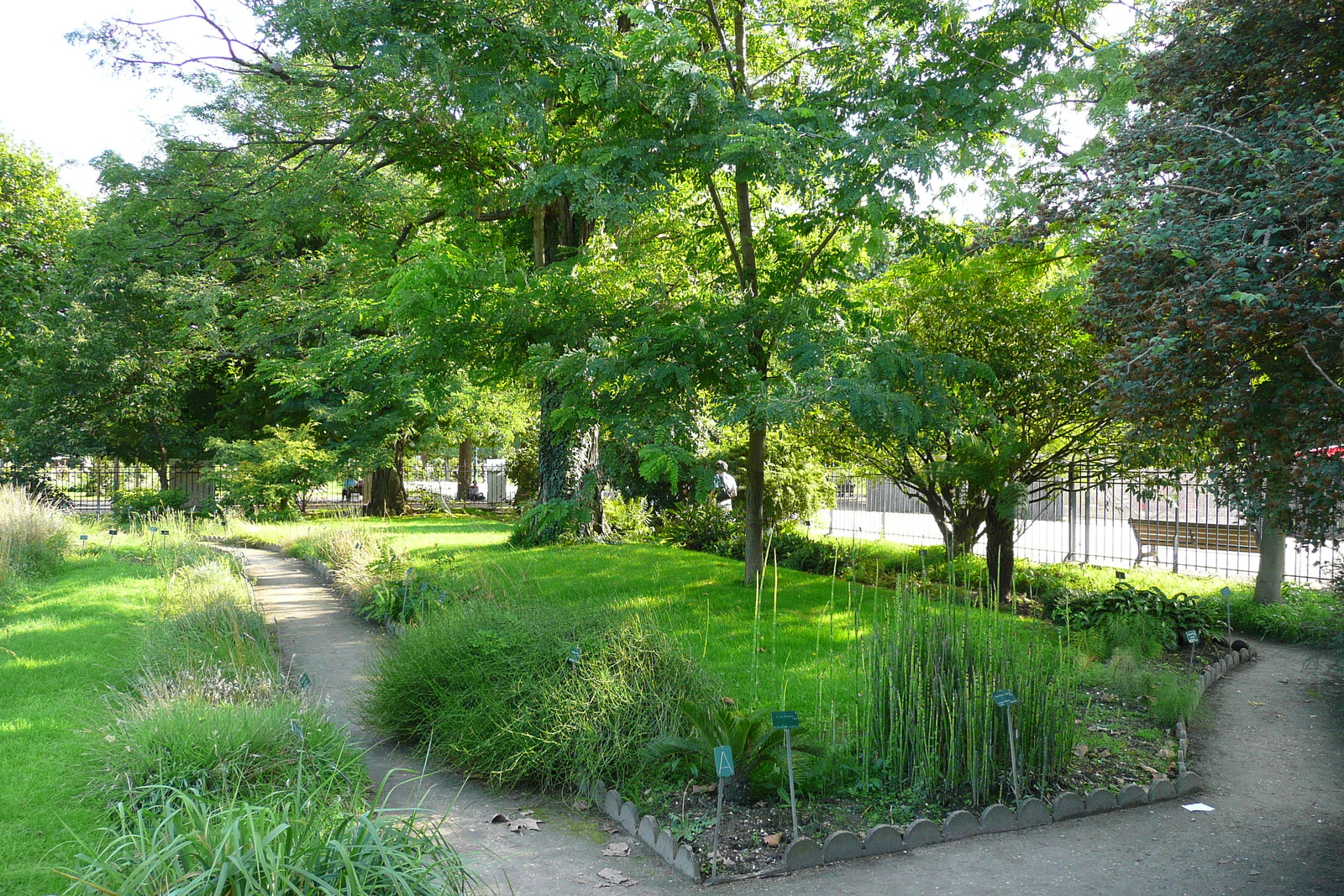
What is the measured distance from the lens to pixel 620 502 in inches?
716

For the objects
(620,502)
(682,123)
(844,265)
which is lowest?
(620,502)

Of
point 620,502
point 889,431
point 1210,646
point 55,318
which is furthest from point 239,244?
point 1210,646

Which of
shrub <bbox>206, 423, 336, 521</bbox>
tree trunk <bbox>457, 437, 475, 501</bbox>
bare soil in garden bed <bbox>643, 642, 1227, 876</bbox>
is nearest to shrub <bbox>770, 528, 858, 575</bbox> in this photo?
bare soil in garden bed <bbox>643, 642, 1227, 876</bbox>

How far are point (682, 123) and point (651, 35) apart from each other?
35.2 inches

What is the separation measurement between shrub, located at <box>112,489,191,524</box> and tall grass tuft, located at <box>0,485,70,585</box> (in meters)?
8.04

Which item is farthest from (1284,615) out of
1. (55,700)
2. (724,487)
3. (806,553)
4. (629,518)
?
(55,700)

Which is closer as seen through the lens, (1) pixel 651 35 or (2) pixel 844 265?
(1) pixel 651 35

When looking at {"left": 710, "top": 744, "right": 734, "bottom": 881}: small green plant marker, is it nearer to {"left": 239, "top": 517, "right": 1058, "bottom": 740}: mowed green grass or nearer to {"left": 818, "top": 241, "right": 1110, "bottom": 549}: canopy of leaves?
{"left": 239, "top": 517, "right": 1058, "bottom": 740}: mowed green grass

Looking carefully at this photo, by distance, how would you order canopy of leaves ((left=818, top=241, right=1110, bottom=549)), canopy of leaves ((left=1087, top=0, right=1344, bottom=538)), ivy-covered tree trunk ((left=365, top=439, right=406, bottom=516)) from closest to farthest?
canopy of leaves ((left=1087, top=0, right=1344, bottom=538)) < canopy of leaves ((left=818, top=241, right=1110, bottom=549)) < ivy-covered tree trunk ((left=365, top=439, right=406, bottom=516))

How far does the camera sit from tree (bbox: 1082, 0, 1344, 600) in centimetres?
395

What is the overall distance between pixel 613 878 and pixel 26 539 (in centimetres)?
1122

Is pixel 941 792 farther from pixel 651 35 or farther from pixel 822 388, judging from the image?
pixel 651 35

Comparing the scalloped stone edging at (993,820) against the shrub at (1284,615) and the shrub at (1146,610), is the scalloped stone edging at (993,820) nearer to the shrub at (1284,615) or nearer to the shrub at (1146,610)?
the shrub at (1146,610)

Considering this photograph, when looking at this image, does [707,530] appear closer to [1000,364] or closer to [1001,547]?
[1001,547]
